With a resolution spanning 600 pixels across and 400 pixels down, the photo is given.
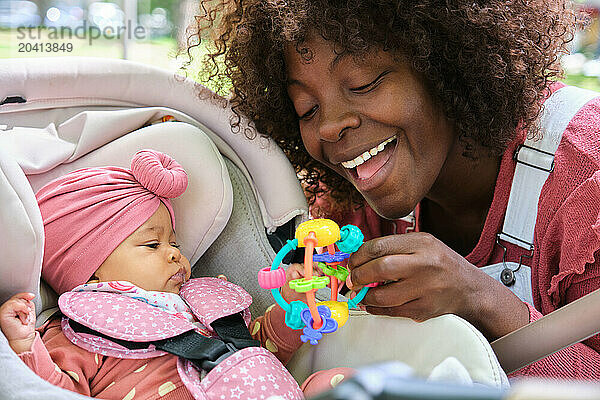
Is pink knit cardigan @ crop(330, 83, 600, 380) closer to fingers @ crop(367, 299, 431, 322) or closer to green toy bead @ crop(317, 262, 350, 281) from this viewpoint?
fingers @ crop(367, 299, 431, 322)

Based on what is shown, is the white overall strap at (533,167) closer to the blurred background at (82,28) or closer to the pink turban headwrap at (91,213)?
the pink turban headwrap at (91,213)

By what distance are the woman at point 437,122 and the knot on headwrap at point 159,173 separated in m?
0.23

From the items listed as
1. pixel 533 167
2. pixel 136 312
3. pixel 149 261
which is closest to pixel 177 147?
pixel 149 261

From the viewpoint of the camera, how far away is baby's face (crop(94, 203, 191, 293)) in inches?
42.9

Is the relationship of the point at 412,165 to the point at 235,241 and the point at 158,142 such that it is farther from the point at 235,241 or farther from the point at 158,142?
the point at 158,142

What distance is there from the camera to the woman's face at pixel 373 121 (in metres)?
1.07

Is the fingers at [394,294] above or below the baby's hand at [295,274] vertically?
above

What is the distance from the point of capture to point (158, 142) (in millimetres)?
1229

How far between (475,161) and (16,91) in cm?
85

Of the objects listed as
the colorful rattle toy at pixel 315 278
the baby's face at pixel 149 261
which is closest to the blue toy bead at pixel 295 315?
the colorful rattle toy at pixel 315 278

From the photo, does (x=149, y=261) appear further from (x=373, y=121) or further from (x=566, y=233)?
(x=566, y=233)

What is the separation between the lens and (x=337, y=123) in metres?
1.07

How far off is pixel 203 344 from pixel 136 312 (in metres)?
0.11

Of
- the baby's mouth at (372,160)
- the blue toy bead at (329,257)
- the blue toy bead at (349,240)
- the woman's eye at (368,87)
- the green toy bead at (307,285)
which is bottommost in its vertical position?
the blue toy bead at (329,257)
